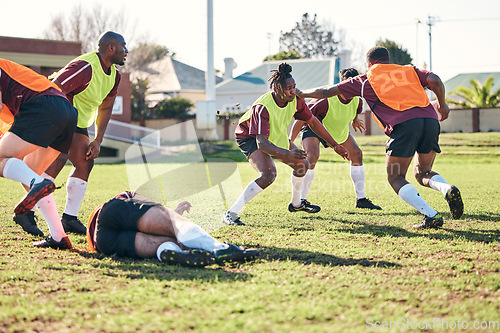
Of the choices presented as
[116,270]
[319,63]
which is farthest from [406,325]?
[319,63]

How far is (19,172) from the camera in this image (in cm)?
456

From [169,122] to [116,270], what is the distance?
36745 mm

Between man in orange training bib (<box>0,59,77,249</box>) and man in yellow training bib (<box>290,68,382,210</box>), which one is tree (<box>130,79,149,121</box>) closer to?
man in yellow training bib (<box>290,68,382,210</box>)

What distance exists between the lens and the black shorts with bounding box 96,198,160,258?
424cm

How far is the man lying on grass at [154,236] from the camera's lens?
4.07 m

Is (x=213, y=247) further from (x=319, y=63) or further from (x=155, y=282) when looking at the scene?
(x=319, y=63)

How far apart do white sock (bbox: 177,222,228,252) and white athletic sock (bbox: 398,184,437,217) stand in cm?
276

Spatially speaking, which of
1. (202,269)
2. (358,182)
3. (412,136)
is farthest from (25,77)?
(358,182)

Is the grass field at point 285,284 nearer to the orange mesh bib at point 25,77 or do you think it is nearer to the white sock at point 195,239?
the white sock at point 195,239

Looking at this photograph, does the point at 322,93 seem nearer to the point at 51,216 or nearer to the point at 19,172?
the point at 51,216

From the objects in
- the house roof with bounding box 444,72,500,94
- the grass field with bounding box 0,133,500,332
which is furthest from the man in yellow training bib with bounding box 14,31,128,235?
the house roof with bounding box 444,72,500,94

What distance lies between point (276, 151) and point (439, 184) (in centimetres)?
191

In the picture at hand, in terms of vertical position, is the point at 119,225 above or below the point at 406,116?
below

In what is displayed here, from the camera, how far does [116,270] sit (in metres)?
4.09
